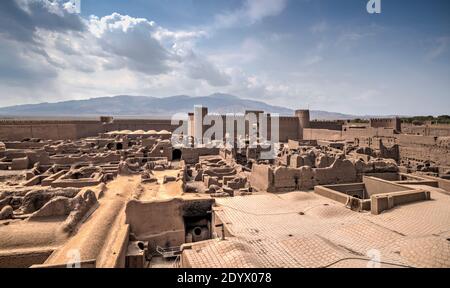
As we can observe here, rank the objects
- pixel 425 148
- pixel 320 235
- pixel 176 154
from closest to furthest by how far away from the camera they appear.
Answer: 1. pixel 320 235
2. pixel 425 148
3. pixel 176 154

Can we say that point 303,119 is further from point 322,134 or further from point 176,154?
point 176,154

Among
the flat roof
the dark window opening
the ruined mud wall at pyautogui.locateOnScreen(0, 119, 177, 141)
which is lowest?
the flat roof

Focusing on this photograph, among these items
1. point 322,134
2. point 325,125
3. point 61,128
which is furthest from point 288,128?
point 61,128

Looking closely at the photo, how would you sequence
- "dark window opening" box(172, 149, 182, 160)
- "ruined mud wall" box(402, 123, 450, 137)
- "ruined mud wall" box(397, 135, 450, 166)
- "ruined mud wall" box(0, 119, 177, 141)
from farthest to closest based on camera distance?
"ruined mud wall" box(0, 119, 177, 141)
"dark window opening" box(172, 149, 182, 160)
"ruined mud wall" box(402, 123, 450, 137)
"ruined mud wall" box(397, 135, 450, 166)

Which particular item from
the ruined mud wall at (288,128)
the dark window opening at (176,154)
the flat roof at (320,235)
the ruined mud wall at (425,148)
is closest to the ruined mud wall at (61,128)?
the ruined mud wall at (288,128)

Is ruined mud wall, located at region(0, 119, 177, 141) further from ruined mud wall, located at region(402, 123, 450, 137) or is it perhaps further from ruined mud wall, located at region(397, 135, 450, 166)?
ruined mud wall, located at region(397, 135, 450, 166)

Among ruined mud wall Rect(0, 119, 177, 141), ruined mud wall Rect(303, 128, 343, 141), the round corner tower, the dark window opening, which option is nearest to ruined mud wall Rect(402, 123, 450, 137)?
ruined mud wall Rect(303, 128, 343, 141)

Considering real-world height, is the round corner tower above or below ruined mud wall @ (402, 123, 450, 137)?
above

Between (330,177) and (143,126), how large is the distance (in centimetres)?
4745

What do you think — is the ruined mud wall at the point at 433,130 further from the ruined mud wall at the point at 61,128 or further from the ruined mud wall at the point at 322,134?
the ruined mud wall at the point at 61,128

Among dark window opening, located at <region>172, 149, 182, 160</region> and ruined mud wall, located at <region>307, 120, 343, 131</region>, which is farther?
ruined mud wall, located at <region>307, 120, 343, 131</region>
